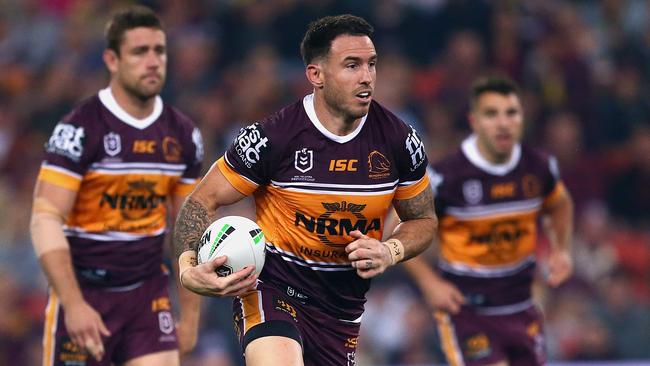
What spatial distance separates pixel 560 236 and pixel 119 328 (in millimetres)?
3556

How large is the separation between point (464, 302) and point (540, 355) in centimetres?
68

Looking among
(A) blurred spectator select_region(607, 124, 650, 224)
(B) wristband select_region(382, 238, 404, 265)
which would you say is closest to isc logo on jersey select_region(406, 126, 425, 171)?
(B) wristband select_region(382, 238, 404, 265)

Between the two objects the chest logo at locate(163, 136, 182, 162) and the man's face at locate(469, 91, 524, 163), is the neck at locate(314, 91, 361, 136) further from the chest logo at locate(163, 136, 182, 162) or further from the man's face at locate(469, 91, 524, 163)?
the man's face at locate(469, 91, 524, 163)

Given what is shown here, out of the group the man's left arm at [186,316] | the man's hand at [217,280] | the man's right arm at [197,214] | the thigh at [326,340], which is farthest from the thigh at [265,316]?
the man's left arm at [186,316]

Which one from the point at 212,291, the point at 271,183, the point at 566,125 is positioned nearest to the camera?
the point at 212,291

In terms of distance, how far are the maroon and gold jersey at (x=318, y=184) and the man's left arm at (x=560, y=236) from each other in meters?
2.59

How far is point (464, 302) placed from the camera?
346 inches

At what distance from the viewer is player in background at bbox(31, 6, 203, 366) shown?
290 inches

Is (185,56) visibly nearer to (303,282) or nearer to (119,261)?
(119,261)

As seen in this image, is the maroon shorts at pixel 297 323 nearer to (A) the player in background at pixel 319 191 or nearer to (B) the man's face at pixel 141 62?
(A) the player in background at pixel 319 191

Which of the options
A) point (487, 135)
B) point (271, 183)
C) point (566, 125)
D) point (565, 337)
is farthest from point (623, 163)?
point (271, 183)

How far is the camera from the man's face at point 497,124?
29.0 ft

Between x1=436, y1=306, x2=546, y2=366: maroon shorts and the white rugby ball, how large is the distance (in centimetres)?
296

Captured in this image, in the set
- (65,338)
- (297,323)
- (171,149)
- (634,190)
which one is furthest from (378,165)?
(634,190)
